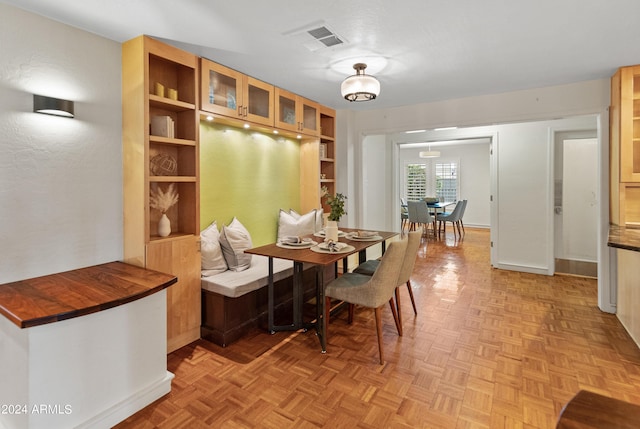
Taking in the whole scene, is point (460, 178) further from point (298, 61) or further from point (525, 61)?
point (298, 61)

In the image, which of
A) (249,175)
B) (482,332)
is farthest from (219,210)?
(482,332)

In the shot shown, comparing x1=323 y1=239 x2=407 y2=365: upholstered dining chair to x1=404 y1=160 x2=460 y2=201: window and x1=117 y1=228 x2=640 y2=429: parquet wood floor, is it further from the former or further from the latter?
x1=404 y1=160 x2=460 y2=201: window

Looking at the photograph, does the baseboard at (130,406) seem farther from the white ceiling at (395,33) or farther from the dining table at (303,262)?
the white ceiling at (395,33)

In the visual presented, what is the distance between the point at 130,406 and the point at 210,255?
1280 mm

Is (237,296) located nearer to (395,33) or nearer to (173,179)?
(173,179)

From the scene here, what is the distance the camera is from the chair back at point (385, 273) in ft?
7.96

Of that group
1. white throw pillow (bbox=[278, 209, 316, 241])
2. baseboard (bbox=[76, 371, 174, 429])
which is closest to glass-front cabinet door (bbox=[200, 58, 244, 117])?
white throw pillow (bbox=[278, 209, 316, 241])

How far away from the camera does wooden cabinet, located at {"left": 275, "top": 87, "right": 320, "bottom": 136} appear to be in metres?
3.63

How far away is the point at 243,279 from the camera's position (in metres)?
2.80

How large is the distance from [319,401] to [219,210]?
206 cm

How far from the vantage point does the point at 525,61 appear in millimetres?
2902

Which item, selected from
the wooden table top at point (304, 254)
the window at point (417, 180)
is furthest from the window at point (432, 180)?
the wooden table top at point (304, 254)

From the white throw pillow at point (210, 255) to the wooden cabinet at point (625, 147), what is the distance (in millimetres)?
3761

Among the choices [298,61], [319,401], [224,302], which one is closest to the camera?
[319,401]
